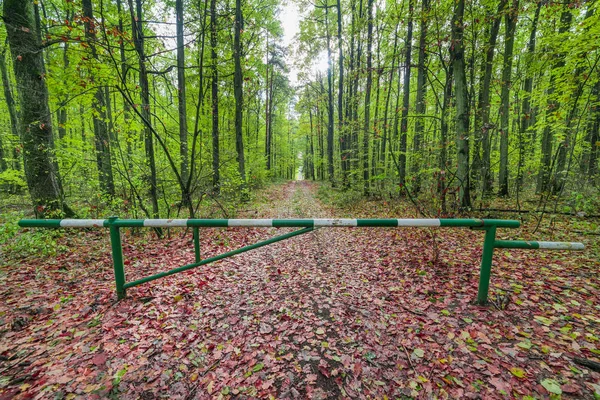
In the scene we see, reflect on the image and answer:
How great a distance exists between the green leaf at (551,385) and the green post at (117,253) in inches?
187

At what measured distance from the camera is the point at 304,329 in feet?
10.1

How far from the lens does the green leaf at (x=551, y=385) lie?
81.7 inches

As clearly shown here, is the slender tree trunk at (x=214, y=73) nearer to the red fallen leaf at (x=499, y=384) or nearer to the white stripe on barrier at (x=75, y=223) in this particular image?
the white stripe on barrier at (x=75, y=223)

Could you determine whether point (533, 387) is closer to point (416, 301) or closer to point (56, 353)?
point (416, 301)

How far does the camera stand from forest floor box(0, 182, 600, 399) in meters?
2.23

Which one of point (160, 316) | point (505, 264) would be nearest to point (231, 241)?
point (160, 316)

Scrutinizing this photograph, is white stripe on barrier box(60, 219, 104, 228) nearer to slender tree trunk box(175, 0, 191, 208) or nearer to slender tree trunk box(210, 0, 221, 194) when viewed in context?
slender tree trunk box(175, 0, 191, 208)

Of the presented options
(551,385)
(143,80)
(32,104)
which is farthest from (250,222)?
(32,104)

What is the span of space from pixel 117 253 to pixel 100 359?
1.28 metres

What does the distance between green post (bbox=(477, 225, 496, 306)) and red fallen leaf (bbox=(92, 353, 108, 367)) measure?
4.55m

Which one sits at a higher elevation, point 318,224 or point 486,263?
point 318,224

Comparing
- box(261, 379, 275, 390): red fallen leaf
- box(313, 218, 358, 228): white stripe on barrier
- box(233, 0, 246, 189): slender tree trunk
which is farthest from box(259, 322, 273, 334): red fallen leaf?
box(233, 0, 246, 189): slender tree trunk

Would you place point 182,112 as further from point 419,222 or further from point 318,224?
point 419,222

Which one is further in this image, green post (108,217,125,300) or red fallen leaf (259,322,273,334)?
green post (108,217,125,300)
